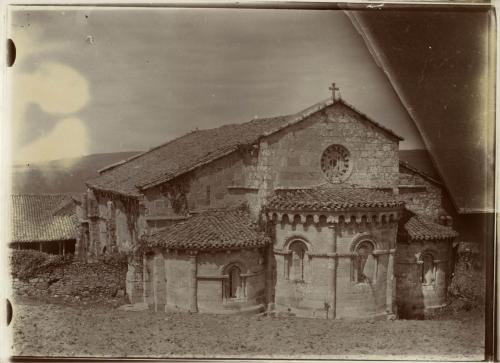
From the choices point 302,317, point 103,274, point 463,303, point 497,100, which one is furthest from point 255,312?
point 497,100

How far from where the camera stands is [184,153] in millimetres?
14289

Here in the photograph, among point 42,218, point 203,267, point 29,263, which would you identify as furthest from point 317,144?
point 29,263

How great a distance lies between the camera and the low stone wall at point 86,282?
12727 millimetres

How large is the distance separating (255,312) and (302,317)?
1.12m

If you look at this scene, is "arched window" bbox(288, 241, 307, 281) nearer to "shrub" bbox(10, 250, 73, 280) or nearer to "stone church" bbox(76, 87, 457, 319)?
"stone church" bbox(76, 87, 457, 319)

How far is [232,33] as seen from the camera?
11.8 metres

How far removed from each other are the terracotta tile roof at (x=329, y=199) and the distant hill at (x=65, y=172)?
1.24 metres

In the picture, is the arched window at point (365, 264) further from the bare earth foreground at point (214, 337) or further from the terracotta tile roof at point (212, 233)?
the terracotta tile roof at point (212, 233)

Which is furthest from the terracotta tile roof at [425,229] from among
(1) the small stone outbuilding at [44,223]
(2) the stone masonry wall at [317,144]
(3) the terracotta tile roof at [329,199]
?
(1) the small stone outbuilding at [44,223]

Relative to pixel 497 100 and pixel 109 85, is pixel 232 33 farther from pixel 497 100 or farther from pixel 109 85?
pixel 497 100

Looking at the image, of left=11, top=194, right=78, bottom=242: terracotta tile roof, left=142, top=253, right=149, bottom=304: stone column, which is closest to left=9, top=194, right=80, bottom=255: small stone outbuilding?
left=11, top=194, right=78, bottom=242: terracotta tile roof

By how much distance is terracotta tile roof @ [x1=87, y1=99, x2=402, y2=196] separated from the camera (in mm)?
13062

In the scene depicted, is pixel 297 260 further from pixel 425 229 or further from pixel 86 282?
pixel 86 282

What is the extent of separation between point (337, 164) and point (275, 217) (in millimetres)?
2032
